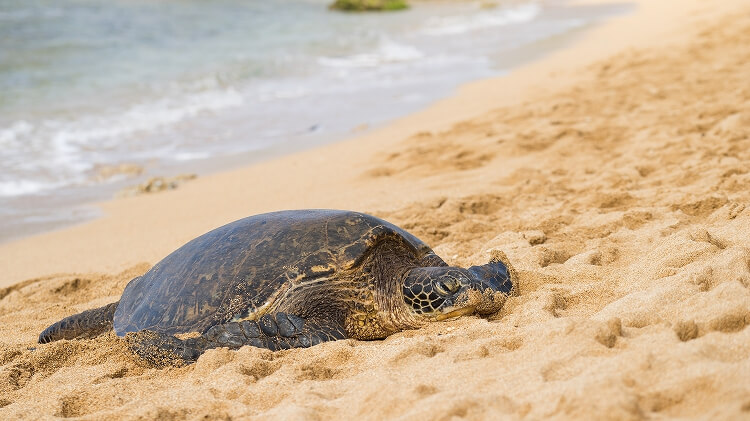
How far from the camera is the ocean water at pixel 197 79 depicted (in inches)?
293

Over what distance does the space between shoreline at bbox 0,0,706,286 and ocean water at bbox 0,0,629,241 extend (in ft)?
1.07

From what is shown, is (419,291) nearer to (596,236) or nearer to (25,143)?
(596,236)

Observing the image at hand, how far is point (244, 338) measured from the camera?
291 cm

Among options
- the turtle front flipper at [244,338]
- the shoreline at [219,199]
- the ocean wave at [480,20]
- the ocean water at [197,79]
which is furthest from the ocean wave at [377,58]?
the turtle front flipper at [244,338]

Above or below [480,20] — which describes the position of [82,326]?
below

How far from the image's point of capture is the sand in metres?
2.12

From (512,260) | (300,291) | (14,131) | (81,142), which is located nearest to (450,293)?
(300,291)

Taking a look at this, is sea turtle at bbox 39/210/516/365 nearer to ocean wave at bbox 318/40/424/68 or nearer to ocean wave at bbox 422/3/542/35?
ocean wave at bbox 318/40/424/68

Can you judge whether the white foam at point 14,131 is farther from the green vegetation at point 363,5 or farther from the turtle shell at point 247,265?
the green vegetation at point 363,5

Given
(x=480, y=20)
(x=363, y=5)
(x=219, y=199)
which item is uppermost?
(x=363, y=5)

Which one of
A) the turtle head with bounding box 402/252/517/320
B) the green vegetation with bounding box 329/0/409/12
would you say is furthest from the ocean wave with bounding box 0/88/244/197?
the green vegetation with bounding box 329/0/409/12

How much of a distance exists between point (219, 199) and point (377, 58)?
27.2 ft

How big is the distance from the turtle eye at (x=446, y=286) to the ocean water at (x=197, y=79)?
12.8 feet

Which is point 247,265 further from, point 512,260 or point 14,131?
point 14,131
